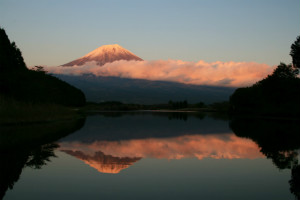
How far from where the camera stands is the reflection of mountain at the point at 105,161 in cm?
1323

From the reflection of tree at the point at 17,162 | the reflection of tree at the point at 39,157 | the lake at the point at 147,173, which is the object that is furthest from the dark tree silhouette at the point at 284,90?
the reflection of tree at the point at 17,162

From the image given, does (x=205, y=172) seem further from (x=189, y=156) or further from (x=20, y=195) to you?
(x=20, y=195)

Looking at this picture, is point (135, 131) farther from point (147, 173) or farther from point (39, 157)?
point (147, 173)

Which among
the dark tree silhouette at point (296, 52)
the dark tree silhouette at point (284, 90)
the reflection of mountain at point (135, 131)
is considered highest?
the dark tree silhouette at point (296, 52)

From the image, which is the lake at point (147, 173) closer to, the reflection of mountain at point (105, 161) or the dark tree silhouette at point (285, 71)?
the reflection of mountain at point (105, 161)

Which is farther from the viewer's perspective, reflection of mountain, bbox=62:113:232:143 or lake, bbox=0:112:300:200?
Result: reflection of mountain, bbox=62:113:232:143

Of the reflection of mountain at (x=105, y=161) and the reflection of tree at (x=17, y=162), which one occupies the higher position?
the reflection of tree at (x=17, y=162)

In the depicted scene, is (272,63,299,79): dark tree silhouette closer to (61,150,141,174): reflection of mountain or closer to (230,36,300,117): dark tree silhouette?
(230,36,300,117): dark tree silhouette

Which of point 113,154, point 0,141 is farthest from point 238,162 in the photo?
point 0,141

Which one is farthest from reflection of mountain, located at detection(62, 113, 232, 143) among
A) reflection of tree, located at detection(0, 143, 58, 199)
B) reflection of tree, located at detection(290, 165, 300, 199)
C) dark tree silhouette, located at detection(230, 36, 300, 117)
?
dark tree silhouette, located at detection(230, 36, 300, 117)

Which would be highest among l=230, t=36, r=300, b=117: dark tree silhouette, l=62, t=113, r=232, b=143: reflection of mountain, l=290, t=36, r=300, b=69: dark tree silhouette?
l=290, t=36, r=300, b=69: dark tree silhouette

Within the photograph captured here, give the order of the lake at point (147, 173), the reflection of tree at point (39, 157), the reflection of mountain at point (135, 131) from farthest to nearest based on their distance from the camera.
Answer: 1. the reflection of mountain at point (135, 131)
2. the reflection of tree at point (39, 157)
3. the lake at point (147, 173)

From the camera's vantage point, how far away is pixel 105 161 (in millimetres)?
15023

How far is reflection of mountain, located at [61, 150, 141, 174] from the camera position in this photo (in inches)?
521
